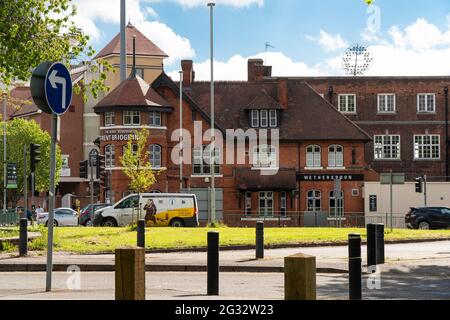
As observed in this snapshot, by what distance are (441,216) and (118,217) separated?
1783 cm

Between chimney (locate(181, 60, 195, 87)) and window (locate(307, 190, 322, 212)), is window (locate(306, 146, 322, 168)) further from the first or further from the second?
chimney (locate(181, 60, 195, 87))

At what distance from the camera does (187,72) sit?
229 ft

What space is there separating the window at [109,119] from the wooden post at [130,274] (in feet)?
184

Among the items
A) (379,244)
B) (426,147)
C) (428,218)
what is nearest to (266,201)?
(428,218)

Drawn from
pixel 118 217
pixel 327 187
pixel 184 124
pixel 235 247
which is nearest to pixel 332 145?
pixel 327 187

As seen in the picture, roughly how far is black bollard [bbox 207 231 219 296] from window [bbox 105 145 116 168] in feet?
165

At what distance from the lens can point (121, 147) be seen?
6359 cm

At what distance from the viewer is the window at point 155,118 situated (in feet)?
211

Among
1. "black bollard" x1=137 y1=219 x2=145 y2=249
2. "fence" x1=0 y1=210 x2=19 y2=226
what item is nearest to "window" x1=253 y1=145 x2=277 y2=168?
"fence" x1=0 y1=210 x2=19 y2=226

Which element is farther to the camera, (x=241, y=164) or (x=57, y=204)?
(x=57, y=204)

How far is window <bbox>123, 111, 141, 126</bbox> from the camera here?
63.8m

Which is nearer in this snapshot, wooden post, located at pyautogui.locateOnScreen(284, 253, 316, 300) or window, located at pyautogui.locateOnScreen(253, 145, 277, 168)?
wooden post, located at pyautogui.locateOnScreen(284, 253, 316, 300)

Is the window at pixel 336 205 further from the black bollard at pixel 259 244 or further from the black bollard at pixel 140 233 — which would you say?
the black bollard at pixel 259 244
